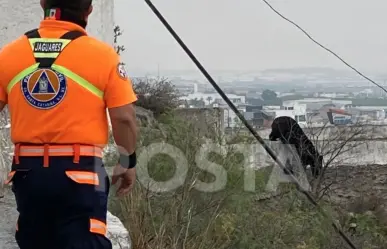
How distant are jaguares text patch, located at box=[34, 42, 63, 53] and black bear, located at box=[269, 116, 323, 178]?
7.71m

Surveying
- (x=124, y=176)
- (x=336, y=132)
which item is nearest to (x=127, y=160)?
(x=124, y=176)

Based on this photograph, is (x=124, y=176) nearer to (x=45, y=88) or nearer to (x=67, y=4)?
(x=45, y=88)

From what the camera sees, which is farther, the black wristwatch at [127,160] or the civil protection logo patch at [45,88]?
the black wristwatch at [127,160]

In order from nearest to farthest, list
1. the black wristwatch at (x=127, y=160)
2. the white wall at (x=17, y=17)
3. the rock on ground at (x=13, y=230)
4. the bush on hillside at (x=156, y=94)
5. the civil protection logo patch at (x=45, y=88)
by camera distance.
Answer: the civil protection logo patch at (x=45, y=88) < the black wristwatch at (x=127, y=160) < the rock on ground at (x=13, y=230) < the white wall at (x=17, y=17) < the bush on hillside at (x=156, y=94)

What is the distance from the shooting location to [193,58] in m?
6.51

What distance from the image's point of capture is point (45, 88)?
9.88ft

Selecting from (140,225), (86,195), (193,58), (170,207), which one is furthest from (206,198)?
(86,195)

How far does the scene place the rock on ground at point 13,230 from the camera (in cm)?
422

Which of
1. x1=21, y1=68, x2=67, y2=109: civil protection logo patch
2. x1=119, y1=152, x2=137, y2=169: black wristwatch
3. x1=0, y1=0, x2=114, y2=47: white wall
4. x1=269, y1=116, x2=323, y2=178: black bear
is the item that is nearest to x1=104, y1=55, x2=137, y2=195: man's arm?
x1=119, y1=152, x2=137, y2=169: black wristwatch

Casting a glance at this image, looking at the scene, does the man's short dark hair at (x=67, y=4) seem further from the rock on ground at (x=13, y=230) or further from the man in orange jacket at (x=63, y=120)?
the rock on ground at (x=13, y=230)

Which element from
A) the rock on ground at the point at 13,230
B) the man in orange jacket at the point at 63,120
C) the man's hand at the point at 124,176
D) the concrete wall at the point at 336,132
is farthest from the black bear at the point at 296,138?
the man in orange jacket at the point at 63,120

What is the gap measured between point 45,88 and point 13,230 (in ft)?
5.39

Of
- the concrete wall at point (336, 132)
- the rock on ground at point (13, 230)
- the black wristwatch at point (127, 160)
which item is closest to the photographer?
the black wristwatch at point (127, 160)

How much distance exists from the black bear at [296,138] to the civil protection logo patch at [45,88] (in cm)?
774
